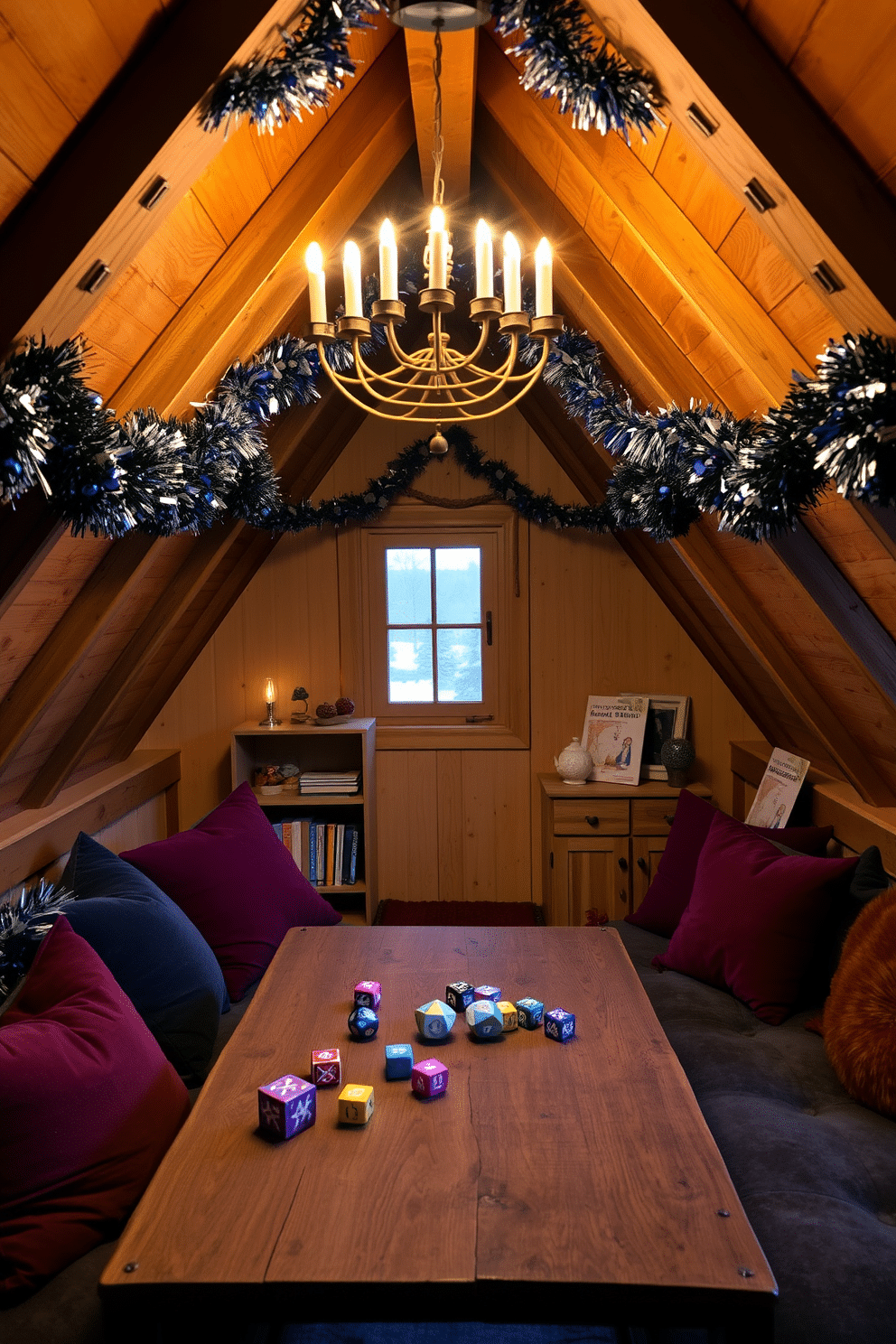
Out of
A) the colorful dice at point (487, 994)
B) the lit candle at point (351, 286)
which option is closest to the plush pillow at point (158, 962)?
the colorful dice at point (487, 994)

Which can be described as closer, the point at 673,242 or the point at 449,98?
the point at 673,242

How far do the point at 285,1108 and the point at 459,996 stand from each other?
22.0 inches

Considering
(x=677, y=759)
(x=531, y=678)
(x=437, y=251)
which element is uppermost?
(x=437, y=251)

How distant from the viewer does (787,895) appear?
2.43 m

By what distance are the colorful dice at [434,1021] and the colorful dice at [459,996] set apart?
9 centimetres

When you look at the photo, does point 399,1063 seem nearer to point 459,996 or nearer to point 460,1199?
point 459,996

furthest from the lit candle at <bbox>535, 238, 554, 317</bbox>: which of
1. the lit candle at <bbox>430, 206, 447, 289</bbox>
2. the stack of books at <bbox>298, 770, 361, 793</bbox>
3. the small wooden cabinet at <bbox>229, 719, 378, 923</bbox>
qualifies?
the stack of books at <bbox>298, 770, 361, 793</bbox>

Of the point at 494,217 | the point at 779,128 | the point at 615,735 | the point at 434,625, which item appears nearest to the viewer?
the point at 779,128

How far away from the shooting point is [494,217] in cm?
282

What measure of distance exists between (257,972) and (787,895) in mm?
1456

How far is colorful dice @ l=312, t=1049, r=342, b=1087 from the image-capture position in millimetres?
1703

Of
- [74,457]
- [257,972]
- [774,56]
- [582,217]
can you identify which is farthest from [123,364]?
[257,972]

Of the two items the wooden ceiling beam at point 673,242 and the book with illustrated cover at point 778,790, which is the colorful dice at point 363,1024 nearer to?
the wooden ceiling beam at point 673,242

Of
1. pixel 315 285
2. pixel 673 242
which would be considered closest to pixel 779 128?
pixel 673 242
